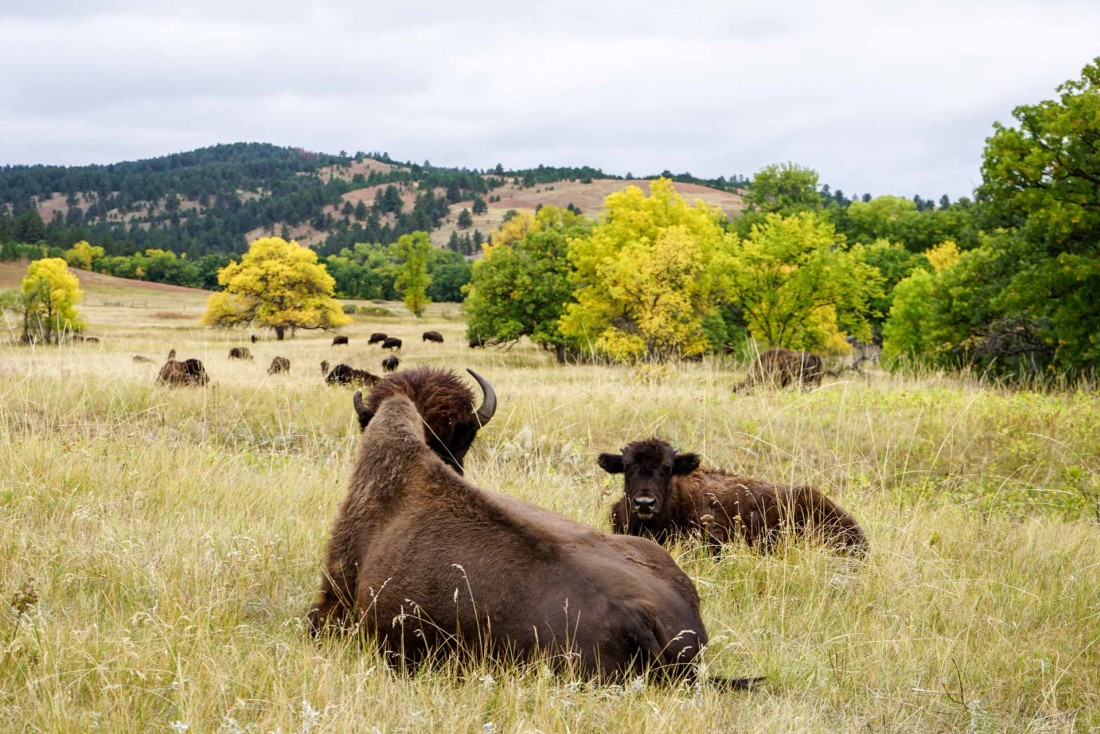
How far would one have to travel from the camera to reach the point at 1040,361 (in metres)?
28.4

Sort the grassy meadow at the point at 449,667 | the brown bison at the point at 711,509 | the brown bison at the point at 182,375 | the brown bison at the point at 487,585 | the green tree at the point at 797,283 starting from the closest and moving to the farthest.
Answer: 1. the grassy meadow at the point at 449,667
2. the brown bison at the point at 487,585
3. the brown bison at the point at 711,509
4. the brown bison at the point at 182,375
5. the green tree at the point at 797,283

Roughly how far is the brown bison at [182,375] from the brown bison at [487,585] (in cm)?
986

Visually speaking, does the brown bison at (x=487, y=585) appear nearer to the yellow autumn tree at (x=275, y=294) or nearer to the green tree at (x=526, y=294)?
the green tree at (x=526, y=294)

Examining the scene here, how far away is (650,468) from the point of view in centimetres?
726

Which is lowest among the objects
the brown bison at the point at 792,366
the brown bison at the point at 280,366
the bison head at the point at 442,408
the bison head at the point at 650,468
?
the brown bison at the point at 280,366

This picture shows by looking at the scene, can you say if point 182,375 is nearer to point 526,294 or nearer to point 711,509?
point 711,509

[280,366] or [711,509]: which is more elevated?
[711,509]

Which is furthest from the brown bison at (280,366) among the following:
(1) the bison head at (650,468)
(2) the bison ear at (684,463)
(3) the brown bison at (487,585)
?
(3) the brown bison at (487,585)

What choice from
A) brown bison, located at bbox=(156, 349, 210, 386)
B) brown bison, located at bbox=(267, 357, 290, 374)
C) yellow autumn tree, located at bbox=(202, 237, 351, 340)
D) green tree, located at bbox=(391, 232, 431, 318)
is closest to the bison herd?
brown bison, located at bbox=(156, 349, 210, 386)

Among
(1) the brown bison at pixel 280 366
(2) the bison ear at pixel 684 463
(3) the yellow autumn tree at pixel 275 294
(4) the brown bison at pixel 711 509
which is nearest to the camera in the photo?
(4) the brown bison at pixel 711 509

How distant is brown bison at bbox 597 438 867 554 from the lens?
7012mm

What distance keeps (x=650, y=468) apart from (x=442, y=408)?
2.67 meters

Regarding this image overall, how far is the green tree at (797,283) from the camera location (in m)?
33.4

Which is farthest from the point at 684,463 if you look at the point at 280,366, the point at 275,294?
the point at 275,294
